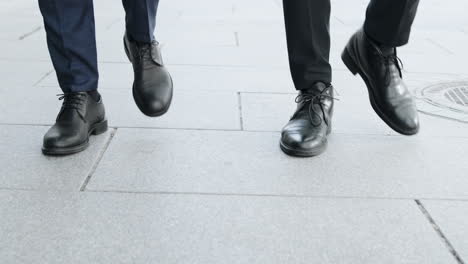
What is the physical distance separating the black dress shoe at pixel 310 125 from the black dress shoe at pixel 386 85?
0.60ft

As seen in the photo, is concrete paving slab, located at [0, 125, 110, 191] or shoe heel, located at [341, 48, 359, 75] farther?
shoe heel, located at [341, 48, 359, 75]

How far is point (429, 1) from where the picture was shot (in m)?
6.16

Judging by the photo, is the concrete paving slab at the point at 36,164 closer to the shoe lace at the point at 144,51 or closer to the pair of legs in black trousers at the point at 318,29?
the shoe lace at the point at 144,51

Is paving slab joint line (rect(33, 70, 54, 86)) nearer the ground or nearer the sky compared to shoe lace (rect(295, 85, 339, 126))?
nearer the ground

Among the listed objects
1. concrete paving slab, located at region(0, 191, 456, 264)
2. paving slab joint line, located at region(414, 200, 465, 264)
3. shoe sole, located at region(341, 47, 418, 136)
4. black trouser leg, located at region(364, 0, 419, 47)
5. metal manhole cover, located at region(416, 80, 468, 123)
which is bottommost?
metal manhole cover, located at region(416, 80, 468, 123)

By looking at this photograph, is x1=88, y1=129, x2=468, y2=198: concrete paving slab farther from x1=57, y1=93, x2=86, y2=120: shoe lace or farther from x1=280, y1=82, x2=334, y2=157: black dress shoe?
x1=57, y1=93, x2=86, y2=120: shoe lace

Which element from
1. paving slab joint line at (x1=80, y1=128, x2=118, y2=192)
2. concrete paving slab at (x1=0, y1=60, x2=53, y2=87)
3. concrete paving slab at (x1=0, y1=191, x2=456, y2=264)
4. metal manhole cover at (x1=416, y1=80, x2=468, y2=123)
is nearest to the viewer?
concrete paving slab at (x1=0, y1=191, x2=456, y2=264)

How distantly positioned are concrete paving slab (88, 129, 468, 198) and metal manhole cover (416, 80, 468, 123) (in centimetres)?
31

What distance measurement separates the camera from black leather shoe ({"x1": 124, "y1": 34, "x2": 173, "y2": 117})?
76.1 inches

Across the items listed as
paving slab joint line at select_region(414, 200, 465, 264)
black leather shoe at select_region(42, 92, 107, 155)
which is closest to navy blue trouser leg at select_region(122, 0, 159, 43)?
black leather shoe at select_region(42, 92, 107, 155)

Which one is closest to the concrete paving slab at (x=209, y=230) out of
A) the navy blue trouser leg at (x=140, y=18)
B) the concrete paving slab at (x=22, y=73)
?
the navy blue trouser leg at (x=140, y=18)

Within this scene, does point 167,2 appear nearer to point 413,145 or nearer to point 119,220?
point 413,145

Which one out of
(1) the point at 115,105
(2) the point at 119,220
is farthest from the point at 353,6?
(2) the point at 119,220

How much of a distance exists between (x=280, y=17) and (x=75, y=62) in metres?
3.16
